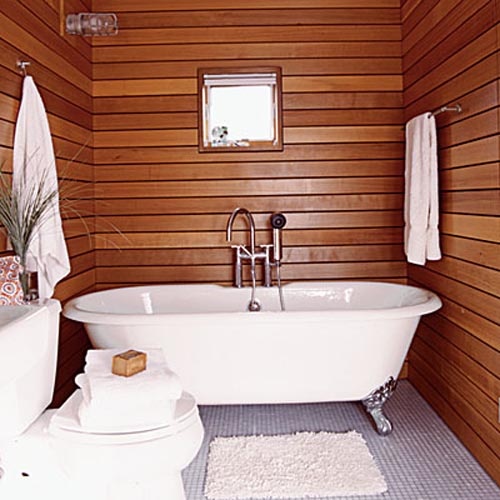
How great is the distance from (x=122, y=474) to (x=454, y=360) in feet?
5.95

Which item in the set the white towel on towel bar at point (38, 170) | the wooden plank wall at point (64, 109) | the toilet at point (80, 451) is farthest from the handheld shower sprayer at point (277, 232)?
the toilet at point (80, 451)

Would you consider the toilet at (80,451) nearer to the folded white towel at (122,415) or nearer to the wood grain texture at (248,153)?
the folded white towel at (122,415)

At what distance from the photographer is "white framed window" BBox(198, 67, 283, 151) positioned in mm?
3578

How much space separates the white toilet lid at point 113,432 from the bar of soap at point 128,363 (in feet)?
0.54

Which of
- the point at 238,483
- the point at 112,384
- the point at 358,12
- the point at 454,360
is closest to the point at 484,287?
the point at 454,360

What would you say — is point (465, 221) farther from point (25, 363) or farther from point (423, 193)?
point (25, 363)

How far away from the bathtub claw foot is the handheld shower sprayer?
1.01 meters

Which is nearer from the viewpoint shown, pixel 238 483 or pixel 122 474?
pixel 122 474

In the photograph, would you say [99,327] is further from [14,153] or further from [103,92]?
[103,92]

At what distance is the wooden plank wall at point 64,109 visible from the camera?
2.44m

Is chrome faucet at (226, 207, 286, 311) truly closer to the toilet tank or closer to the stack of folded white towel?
the toilet tank

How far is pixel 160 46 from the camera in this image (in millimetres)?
3584

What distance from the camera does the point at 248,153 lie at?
11.8 ft

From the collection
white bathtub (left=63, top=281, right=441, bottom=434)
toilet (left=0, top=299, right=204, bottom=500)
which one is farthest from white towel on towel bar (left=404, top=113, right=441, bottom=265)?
toilet (left=0, top=299, right=204, bottom=500)
